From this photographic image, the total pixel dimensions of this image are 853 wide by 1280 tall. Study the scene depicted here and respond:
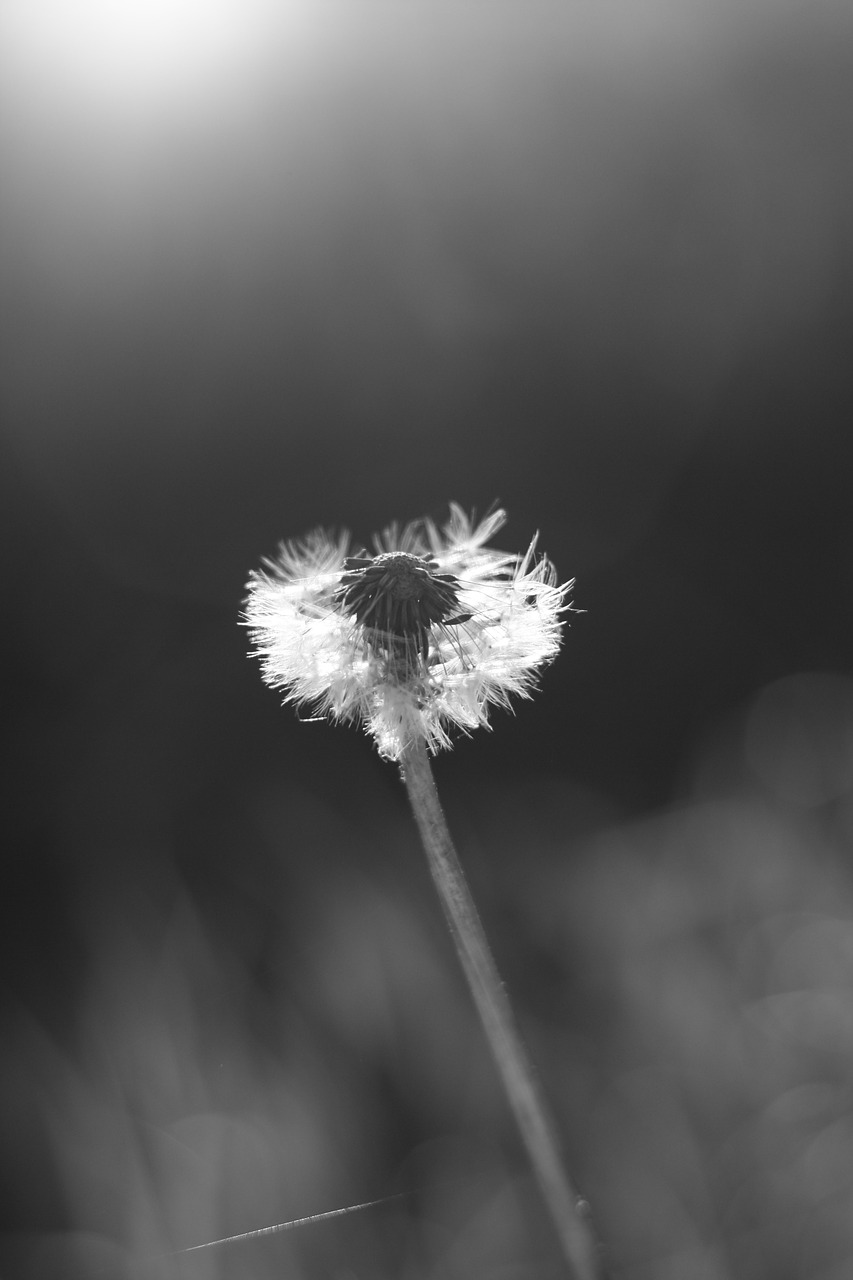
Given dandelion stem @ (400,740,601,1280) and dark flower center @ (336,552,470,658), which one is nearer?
dandelion stem @ (400,740,601,1280)

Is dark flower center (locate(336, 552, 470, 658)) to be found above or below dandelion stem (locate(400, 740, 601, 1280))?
above

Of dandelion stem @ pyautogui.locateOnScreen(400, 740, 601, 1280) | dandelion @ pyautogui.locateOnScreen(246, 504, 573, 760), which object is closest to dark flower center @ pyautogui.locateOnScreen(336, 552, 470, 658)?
dandelion @ pyautogui.locateOnScreen(246, 504, 573, 760)

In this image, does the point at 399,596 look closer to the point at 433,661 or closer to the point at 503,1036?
the point at 433,661

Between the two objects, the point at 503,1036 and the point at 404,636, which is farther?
the point at 404,636

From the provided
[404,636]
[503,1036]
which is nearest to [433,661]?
[404,636]

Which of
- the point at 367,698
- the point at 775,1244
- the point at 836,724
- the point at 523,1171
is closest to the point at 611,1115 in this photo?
the point at 523,1171

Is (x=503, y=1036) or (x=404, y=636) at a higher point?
(x=404, y=636)

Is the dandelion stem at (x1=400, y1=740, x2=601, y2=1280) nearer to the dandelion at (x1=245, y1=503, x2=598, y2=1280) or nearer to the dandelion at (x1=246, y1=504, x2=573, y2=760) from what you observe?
the dandelion at (x1=245, y1=503, x2=598, y2=1280)

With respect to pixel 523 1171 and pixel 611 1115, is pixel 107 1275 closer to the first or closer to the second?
pixel 523 1171
